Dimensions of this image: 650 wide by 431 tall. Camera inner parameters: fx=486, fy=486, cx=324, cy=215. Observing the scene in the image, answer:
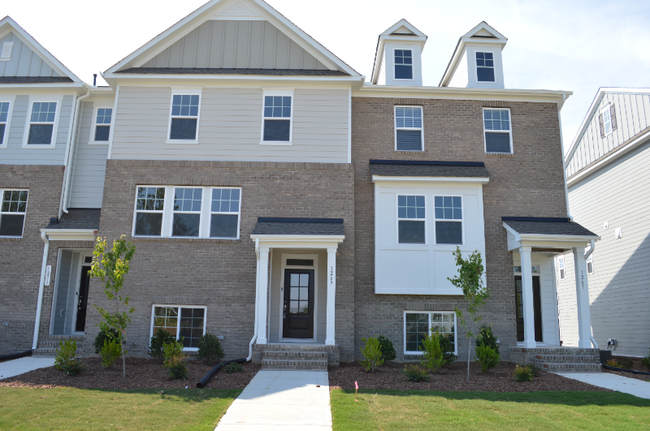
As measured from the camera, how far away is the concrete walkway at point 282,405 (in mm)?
7164

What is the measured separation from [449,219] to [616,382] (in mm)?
5643

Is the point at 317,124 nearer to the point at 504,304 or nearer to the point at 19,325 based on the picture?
the point at 504,304

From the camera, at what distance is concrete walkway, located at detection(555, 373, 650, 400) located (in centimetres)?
975

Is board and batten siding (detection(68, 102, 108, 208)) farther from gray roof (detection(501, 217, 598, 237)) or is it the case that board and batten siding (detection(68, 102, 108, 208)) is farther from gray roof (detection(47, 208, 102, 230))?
gray roof (detection(501, 217, 598, 237))

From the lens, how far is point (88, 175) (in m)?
15.1

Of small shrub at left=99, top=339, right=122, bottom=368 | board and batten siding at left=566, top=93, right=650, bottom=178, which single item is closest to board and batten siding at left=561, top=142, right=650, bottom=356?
board and batten siding at left=566, top=93, right=650, bottom=178

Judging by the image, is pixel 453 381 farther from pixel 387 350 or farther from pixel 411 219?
pixel 411 219

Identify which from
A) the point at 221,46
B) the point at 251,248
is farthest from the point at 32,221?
the point at 221,46

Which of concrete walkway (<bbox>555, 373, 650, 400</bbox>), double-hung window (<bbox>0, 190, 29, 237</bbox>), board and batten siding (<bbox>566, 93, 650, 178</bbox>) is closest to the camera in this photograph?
concrete walkway (<bbox>555, 373, 650, 400</bbox>)

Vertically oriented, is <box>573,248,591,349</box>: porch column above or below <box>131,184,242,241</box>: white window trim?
below

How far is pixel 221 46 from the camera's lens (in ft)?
48.8

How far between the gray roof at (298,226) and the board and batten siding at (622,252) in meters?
10.1

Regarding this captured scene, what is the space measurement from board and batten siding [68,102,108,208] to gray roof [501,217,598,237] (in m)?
12.2

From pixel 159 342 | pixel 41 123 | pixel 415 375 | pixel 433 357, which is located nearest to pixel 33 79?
pixel 41 123
